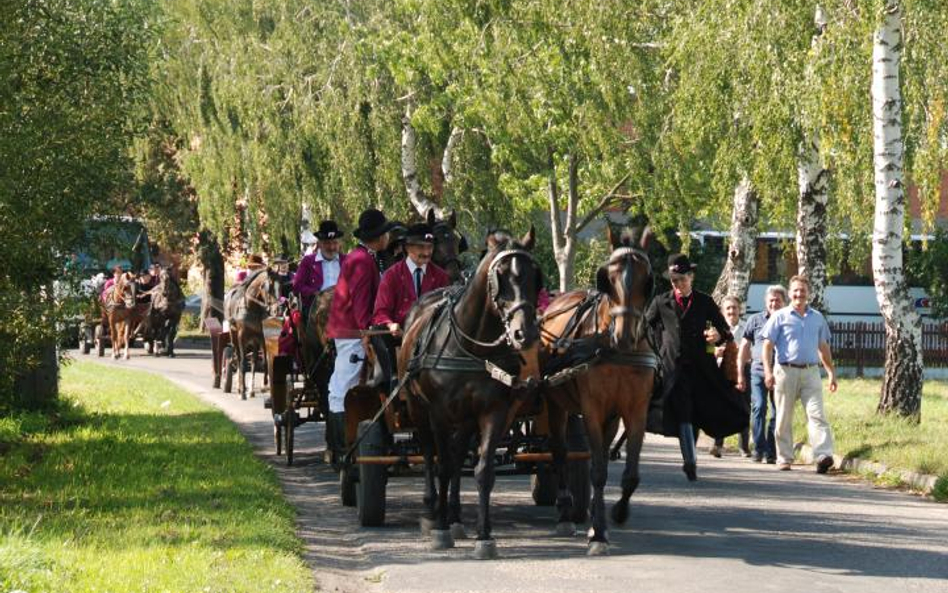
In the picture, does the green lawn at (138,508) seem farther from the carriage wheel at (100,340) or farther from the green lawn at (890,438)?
the carriage wheel at (100,340)

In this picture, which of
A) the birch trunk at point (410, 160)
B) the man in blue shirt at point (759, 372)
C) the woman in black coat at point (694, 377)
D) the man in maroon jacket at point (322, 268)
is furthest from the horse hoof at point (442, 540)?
the birch trunk at point (410, 160)

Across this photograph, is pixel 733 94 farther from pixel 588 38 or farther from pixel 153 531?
pixel 153 531

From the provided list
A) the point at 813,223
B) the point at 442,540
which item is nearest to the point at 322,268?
the point at 442,540

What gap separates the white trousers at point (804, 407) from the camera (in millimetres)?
18406

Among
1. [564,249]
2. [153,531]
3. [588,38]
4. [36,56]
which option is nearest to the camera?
[153,531]

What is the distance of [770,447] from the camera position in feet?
65.6

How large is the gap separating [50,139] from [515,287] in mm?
6804

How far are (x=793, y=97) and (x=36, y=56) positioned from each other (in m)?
7.91

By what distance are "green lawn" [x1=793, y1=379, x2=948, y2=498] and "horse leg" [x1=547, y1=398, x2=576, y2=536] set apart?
4664 mm

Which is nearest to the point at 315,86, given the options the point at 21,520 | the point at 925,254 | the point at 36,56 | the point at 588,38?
the point at 588,38

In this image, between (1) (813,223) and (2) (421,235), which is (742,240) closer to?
(1) (813,223)

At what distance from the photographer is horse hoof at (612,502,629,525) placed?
1323cm

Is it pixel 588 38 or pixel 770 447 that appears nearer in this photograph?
pixel 770 447

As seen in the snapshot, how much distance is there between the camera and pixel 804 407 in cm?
1883
